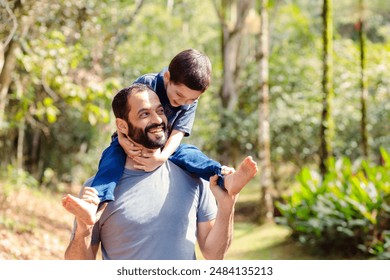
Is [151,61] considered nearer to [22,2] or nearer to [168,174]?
[22,2]

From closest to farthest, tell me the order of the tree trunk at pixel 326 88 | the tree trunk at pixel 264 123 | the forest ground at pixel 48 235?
the forest ground at pixel 48 235, the tree trunk at pixel 326 88, the tree trunk at pixel 264 123

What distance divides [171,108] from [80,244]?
714 millimetres

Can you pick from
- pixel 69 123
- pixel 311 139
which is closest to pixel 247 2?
pixel 311 139

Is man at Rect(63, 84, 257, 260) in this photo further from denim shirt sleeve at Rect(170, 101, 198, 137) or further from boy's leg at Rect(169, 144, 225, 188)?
denim shirt sleeve at Rect(170, 101, 198, 137)

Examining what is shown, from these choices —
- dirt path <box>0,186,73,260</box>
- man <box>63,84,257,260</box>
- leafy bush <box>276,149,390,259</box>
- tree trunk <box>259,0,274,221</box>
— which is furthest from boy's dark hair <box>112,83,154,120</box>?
tree trunk <box>259,0,274,221</box>

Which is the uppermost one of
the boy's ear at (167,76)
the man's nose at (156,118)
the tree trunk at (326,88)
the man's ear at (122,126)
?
the boy's ear at (167,76)

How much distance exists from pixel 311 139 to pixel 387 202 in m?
6.35

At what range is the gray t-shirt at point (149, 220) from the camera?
207cm

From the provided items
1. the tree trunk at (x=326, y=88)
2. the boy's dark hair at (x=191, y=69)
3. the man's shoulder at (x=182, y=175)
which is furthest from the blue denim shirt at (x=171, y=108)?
the tree trunk at (x=326, y=88)

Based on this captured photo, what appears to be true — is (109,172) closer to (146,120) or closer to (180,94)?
(146,120)

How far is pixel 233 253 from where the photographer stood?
8.88 meters

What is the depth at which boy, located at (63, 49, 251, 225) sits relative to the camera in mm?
2031

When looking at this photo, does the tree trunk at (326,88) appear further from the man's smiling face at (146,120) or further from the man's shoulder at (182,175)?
the man's smiling face at (146,120)

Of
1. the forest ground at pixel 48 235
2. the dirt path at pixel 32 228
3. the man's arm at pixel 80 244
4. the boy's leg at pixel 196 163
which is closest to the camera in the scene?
the man's arm at pixel 80 244
